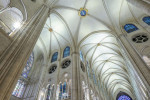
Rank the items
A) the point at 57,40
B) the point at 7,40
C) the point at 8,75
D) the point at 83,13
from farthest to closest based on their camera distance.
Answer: the point at 57,40
the point at 83,13
the point at 7,40
the point at 8,75

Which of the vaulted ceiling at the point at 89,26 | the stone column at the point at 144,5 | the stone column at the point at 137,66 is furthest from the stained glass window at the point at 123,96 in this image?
the stone column at the point at 144,5

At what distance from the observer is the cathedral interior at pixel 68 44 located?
5.36 m

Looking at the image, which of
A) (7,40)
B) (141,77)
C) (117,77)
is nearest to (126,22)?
(141,77)

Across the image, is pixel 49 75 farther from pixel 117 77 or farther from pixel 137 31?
pixel 117 77

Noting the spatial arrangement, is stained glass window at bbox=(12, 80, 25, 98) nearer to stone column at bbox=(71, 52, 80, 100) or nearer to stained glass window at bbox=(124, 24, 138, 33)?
stone column at bbox=(71, 52, 80, 100)

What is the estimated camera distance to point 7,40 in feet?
15.7

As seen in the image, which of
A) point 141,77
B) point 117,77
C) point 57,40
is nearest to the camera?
point 141,77

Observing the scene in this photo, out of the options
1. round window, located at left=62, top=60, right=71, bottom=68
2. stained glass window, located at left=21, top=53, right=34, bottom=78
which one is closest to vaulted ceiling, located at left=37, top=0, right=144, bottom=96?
round window, located at left=62, top=60, right=71, bottom=68

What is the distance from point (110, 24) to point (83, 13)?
12.3 ft

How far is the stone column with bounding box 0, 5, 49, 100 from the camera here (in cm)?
358

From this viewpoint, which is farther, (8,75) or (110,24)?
(110,24)

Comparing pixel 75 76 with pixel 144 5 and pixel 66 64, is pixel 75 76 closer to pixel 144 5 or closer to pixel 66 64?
pixel 66 64

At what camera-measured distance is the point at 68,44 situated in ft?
49.4

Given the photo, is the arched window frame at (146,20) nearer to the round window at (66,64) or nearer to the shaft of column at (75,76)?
the shaft of column at (75,76)
